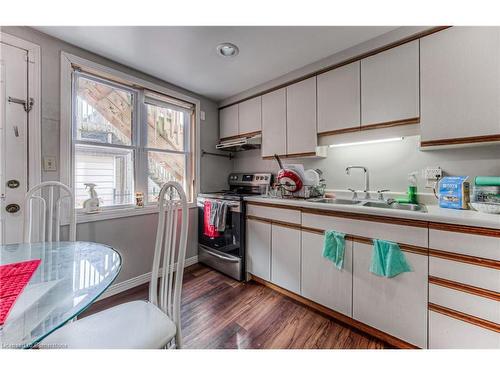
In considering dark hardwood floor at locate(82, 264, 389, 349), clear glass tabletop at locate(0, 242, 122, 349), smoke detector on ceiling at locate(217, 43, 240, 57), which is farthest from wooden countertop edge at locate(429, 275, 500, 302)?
smoke detector on ceiling at locate(217, 43, 240, 57)

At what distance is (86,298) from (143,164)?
183cm

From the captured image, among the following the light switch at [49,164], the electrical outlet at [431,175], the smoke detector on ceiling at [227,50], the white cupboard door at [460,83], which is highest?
the smoke detector on ceiling at [227,50]

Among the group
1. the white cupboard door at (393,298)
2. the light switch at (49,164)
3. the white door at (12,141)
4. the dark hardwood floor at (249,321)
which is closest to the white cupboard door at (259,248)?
the dark hardwood floor at (249,321)

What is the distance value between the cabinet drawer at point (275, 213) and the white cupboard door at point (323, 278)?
164 mm

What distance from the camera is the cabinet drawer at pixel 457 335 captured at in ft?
3.39

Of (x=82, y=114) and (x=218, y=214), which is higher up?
(x=82, y=114)

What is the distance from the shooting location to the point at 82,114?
1.88m

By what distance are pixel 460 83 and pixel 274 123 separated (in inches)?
60.6

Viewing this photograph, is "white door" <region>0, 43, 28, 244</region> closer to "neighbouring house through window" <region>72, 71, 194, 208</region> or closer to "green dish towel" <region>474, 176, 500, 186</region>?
"neighbouring house through window" <region>72, 71, 194, 208</region>

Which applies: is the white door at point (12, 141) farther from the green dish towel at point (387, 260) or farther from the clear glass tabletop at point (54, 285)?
the green dish towel at point (387, 260)

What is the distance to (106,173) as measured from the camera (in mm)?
2045
